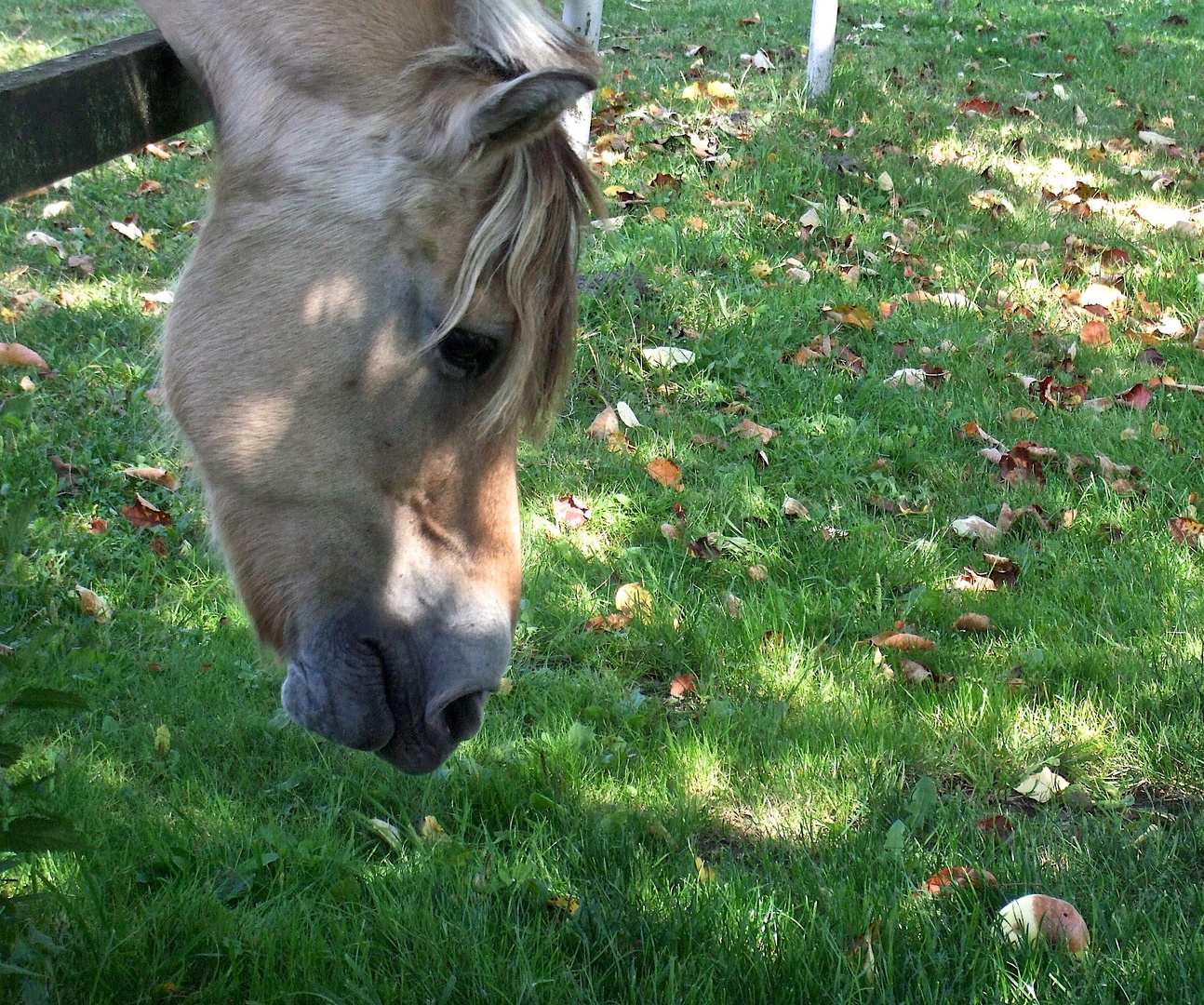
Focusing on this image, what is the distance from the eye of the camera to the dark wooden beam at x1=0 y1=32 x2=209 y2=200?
194cm

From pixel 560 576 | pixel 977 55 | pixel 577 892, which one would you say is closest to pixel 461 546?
pixel 577 892

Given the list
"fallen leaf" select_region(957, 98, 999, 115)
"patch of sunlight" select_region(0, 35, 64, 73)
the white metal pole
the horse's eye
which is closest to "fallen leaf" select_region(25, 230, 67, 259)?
"patch of sunlight" select_region(0, 35, 64, 73)

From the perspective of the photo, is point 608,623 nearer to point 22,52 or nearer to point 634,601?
point 634,601

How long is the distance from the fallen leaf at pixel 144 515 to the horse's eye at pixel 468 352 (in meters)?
2.30

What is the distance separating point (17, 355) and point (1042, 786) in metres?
3.85

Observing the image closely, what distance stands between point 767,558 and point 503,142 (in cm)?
227

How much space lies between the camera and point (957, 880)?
Result: 8.16 feet

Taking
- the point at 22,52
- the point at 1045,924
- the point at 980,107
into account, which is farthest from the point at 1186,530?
the point at 22,52

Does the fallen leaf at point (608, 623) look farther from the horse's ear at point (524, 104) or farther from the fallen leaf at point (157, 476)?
the horse's ear at point (524, 104)

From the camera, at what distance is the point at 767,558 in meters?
3.95

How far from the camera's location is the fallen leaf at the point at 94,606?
3.55m

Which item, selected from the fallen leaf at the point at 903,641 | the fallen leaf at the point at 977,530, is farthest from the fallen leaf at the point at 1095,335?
the fallen leaf at the point at 903,641

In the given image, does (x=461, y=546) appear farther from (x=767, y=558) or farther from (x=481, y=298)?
(x=767, y=558)

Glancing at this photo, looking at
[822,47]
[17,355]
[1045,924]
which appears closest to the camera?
[1045,924]
